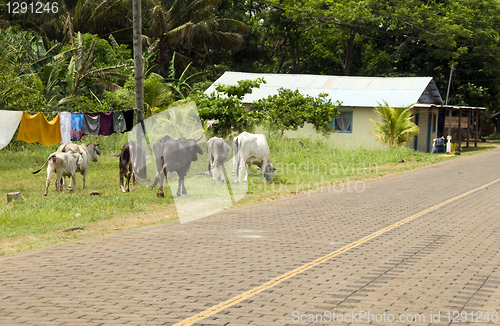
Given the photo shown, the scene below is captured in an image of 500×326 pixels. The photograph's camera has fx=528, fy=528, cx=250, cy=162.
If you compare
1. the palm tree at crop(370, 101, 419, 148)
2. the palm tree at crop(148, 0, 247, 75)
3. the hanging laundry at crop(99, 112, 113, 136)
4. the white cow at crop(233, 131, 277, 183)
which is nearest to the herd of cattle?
the white cow at crop(233, 131, 277, 183)

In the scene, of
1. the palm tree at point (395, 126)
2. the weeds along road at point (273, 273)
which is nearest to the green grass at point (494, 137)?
the palm tree at point (395, 126)

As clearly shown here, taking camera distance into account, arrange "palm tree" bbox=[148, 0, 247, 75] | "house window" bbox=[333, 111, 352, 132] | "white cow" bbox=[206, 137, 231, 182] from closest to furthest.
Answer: "white cow" bbox=[206, 137, 231, 182] < "house window" bbox=[333, 111, 352, 132] < "palm tree" bbox=[148, 0, 247, 75]

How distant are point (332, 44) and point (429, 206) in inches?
1388

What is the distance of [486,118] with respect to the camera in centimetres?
5297

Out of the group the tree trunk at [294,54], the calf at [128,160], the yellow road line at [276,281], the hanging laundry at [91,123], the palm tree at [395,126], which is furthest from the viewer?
the tree trunk at [294,54]

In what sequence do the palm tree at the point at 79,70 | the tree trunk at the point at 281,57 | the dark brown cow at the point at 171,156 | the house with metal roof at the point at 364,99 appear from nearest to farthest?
the dark brown cow at the point at 171,156 → the palm tree at the point at 79,70 → the house with metal roof at the point at 364,99 → the tree trunk at the point at 281,57

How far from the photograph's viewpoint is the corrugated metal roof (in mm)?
31453

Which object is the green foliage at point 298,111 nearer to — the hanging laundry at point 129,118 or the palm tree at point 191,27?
the palm tree at point 191,27

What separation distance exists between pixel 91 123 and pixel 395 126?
55.8 ft

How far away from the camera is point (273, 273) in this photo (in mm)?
7020

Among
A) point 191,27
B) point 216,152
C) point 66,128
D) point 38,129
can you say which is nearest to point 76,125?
point 66,128

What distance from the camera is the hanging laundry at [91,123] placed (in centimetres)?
1752

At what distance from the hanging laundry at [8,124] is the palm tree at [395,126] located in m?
18.8

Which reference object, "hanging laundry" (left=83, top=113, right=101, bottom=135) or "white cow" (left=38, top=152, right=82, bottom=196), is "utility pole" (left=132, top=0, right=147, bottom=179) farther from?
"hanging laundry" (left=83, top=113, right=101, bottom=135)
